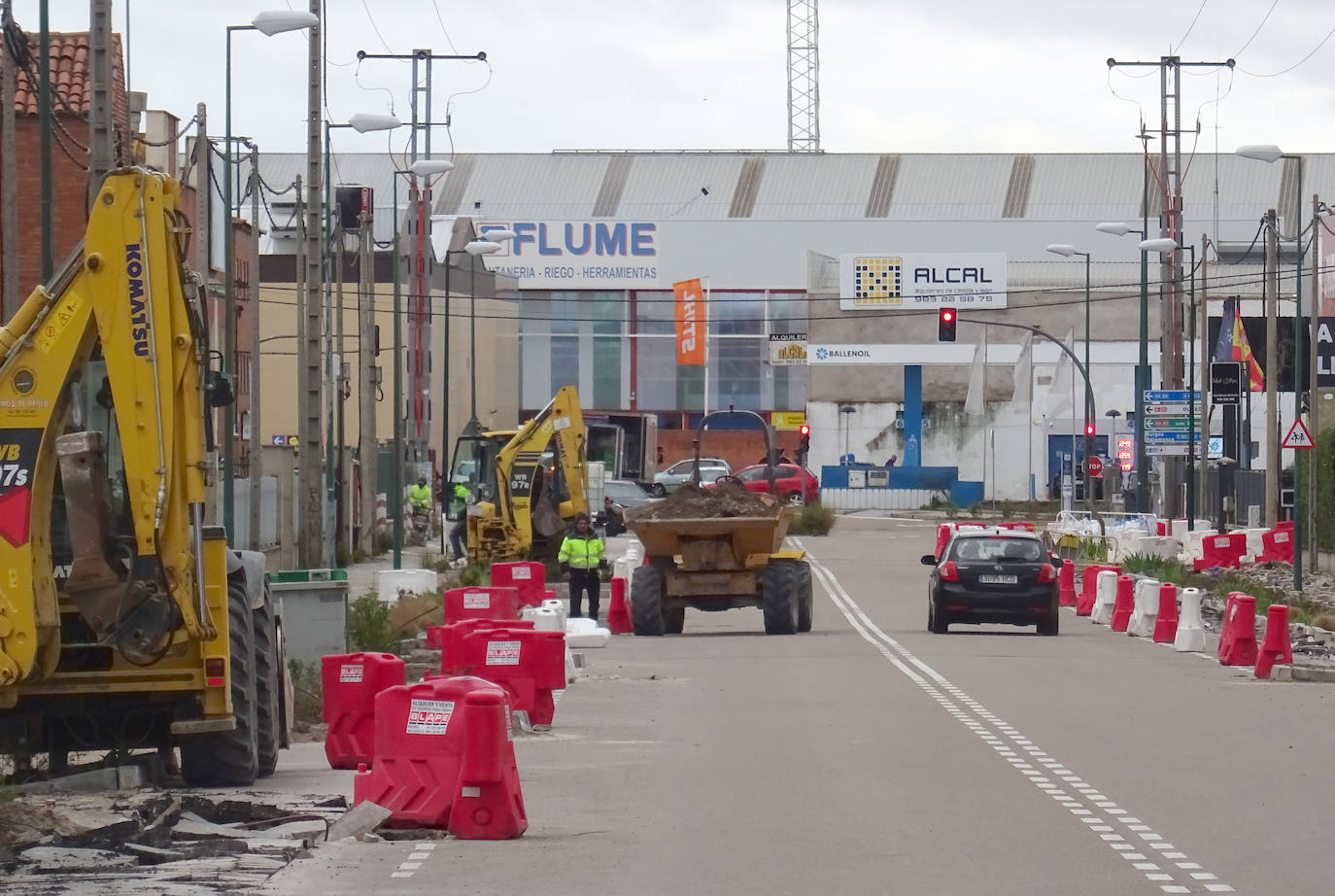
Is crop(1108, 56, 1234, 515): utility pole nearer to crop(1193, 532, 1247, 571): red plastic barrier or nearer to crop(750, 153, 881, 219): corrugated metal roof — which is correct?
crop(1193, 532, 1247, 571): red plastic barrier

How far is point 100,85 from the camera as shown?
18312 mm

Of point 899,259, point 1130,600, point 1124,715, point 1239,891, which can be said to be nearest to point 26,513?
point 1239,891

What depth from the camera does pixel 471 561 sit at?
42281 millimetres

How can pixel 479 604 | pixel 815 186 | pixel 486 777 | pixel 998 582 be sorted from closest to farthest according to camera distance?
pixel 486 777
pixel 479 604
pixel 998 582
pixel 815 186

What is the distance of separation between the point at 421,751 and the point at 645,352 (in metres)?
87.1

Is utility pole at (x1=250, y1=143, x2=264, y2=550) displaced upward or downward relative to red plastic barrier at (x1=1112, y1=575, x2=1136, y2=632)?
upward

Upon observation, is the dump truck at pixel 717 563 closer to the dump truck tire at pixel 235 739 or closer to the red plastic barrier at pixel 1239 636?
the red plastic barrier at pixel 1239 636

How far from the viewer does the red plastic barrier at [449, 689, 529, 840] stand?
35.8 ft

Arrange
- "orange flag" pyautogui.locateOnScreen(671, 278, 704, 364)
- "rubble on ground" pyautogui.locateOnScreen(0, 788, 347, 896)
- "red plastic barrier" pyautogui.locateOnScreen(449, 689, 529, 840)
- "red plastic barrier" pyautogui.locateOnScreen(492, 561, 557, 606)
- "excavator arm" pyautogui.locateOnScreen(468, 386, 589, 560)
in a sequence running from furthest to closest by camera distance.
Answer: "orange flag" pyautogui.locateOnScreen(671, 278, 704, 364), "excavator arm" pyautogui.locateOnScreen(468, 386, 589, 560), "red plastic barrier" pyautogui.locateOnScreen(492, 561, 557, 606), "red plastic barrier" pyautogui.locateOnScreen(449, 689, 529, 840), "rubble on ground" pyautogui.locateOnScreen(0, 788, 347, 896)

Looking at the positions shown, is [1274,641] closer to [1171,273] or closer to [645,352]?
[1171,273]

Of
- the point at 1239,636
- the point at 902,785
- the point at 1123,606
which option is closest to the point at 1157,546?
the point at 1123,606

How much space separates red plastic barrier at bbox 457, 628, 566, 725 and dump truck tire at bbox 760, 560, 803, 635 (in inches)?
481

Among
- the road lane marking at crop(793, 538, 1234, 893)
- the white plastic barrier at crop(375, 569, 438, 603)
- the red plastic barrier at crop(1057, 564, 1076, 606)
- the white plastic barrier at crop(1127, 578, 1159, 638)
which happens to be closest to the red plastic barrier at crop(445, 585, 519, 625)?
the road lane marking at crop(793, 538, 1234, 893)

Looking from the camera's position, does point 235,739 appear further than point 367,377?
No
